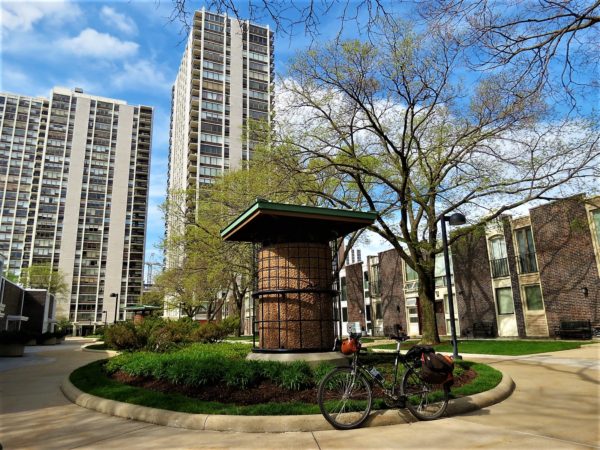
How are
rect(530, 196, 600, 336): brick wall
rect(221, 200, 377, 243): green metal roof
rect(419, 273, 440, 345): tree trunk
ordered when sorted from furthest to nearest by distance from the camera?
1. rect(530, 196, 600, 336): brick wall
2. rect(419, 273, 440, 345): tree trunk
3. rect(221, 200, 377, 243): green metal roof

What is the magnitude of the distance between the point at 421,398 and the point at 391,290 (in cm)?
3424

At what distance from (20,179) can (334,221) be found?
131 meters

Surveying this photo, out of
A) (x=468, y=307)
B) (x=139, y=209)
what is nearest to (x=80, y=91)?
(x=139, y=209)

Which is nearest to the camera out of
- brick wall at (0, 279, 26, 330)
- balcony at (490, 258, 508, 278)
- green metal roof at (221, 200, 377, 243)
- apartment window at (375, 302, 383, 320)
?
green metal roof at (221, 200, 377, 243)

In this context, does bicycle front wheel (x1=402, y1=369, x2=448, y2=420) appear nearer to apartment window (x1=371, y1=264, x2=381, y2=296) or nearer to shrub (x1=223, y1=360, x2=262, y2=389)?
shrub (x1=223, y1=360, x2=262, y2=389)

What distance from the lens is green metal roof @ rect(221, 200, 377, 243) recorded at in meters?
8.84

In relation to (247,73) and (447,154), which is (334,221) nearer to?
(447,154)

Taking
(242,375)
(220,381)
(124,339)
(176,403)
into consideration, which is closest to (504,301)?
(124,339)

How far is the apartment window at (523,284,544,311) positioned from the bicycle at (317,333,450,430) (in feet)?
78.1

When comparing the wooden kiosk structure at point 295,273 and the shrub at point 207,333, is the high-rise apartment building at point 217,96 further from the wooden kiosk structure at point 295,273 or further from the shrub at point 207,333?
the wooden kiosk structure at point 295,273

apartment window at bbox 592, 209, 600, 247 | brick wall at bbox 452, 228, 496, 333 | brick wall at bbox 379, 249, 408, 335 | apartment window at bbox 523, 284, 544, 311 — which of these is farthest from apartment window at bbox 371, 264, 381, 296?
apartment window at bbox 592, 209, 600, 247

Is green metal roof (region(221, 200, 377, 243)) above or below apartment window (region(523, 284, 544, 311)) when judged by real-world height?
above

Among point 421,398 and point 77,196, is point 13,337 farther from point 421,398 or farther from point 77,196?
point 77,196

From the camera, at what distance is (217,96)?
A: 92.9 meters
